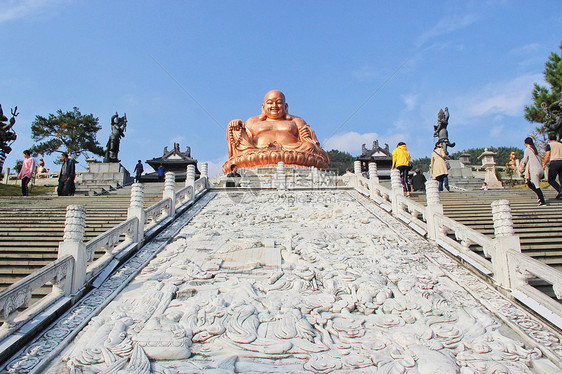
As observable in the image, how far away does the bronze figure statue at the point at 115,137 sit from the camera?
15695mm

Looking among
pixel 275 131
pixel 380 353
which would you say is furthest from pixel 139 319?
pixel 275 131

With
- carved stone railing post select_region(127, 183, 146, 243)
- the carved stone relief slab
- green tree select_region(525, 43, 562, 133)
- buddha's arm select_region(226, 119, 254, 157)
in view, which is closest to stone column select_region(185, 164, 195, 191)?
carved stone railing post select_region(127, 183, 146, 243)

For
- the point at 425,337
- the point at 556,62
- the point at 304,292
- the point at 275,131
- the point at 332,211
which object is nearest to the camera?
the point at 425,337

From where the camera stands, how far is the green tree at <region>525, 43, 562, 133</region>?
14.1 metres

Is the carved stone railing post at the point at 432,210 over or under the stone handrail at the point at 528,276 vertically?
over

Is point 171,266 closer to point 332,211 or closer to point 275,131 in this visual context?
point 332,211

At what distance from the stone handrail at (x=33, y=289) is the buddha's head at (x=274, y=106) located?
45.0 ft

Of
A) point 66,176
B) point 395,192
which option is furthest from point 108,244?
point 66,176

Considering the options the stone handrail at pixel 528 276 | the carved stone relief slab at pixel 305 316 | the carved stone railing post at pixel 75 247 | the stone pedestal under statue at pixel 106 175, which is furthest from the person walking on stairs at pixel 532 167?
the stone pedestal under statue at pixel 106 175

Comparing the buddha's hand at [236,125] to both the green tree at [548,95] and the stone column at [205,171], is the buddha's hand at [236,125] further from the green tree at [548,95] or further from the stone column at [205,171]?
the green tree at [548,95]

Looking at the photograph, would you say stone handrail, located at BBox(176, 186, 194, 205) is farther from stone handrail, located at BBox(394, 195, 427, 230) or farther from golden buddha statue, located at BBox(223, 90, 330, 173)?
golden buddha statue, located at BBox(223, 90, 330, 173)

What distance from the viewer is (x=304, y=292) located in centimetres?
449

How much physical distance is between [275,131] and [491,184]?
840 centimetres

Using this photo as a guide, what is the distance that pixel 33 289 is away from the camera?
3.74 metres
